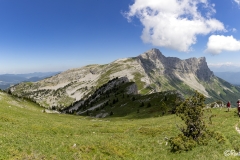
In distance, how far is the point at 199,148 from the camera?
25.3m

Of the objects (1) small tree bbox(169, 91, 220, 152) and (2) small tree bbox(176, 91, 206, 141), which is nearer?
(1) small tree bbox(169, 91, 220, 152)

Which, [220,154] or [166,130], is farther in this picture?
[166,130]

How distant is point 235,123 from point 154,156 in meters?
21.9

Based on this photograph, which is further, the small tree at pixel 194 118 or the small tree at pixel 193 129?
the small tree at pixel 194 118

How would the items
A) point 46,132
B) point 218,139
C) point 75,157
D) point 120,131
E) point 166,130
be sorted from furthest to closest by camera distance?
point 120,131 → point 166,130 → point 46,132 → point 218,139 → point 75,157

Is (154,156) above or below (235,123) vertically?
below

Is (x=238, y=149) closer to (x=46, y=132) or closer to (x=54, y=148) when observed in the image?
(x=54, y=148)

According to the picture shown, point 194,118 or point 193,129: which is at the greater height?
point 194,118

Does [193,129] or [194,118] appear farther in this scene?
[194,118]

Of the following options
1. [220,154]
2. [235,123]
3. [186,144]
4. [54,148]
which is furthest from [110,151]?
[235,123]

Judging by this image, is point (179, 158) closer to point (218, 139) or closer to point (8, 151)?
point (218, 139)

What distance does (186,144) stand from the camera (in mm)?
25812

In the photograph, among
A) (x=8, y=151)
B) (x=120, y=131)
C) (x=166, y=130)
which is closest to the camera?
(x=8, y=151)

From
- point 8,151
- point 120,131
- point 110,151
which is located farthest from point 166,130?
point 8,151
